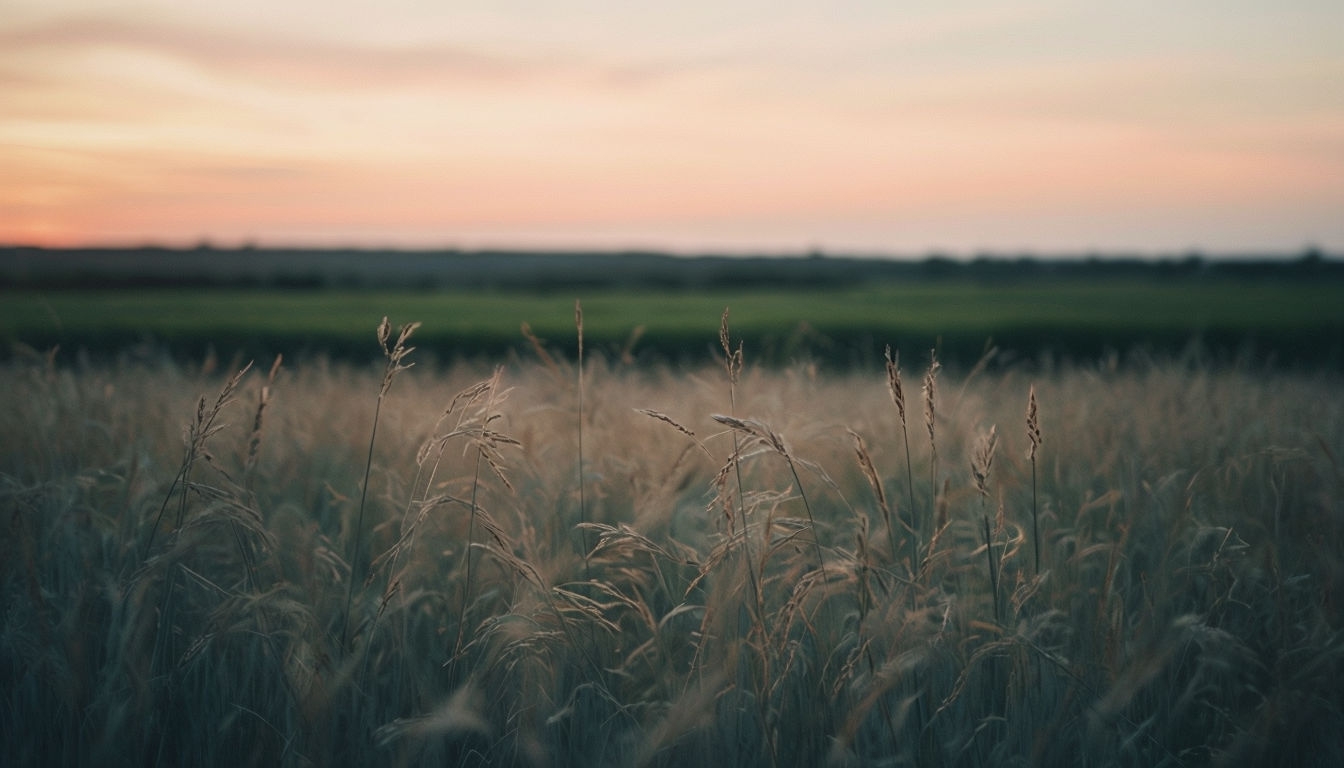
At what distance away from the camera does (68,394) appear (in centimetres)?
440

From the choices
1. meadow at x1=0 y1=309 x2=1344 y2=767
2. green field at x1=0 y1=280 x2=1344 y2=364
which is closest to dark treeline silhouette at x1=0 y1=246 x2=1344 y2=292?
green field at x1=0 y1=280 x2=1344 y2=364

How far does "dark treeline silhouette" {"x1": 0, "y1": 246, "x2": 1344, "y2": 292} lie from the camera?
42.5m

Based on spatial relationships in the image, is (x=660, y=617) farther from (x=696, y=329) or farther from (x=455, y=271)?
(x=455, y=271)

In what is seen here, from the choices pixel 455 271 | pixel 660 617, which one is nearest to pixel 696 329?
pixel 660 617

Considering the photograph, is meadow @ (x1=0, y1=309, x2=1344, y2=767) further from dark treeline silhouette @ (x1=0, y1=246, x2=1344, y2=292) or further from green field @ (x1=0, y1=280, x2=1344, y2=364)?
dark treeline silhouette @ (x1=0, y1=246, x2=1344, y2=292)

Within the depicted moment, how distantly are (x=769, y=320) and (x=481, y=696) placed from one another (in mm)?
18425

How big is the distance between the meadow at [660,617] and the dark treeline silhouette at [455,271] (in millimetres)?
31951

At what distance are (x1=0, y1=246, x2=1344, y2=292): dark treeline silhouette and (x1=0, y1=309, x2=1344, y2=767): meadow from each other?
32.0 meters

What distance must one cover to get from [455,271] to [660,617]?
67.1 metres

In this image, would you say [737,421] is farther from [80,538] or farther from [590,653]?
[80,538]

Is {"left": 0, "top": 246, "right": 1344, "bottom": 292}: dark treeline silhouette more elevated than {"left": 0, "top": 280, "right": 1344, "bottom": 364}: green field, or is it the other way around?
{"left": 0, "top": 246, "right": 1344, "bottom": 292}: dark treeline silhouette

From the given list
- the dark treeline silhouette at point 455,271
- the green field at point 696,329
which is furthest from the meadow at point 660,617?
the dark treeline silhouette at point 455,271

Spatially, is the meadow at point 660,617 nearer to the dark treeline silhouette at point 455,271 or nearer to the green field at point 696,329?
the green field at point 696,329

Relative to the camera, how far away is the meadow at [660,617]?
73.3 inches
